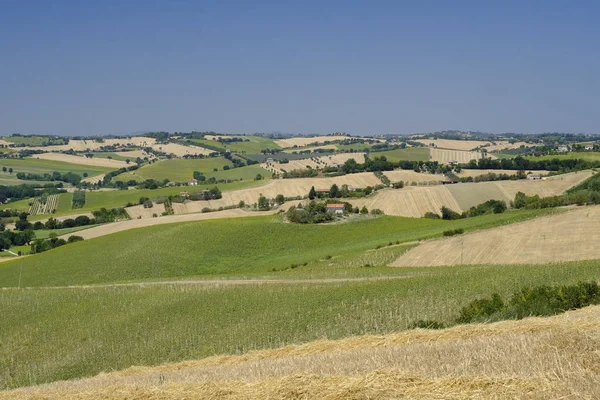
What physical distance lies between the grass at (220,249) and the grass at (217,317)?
1476 centimetres

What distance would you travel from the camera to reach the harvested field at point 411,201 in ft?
Result: 350

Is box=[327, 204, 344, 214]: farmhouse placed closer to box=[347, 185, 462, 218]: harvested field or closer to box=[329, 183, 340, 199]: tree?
box=[347, 185, 462, 218]: harvested field

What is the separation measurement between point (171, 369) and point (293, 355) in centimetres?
516

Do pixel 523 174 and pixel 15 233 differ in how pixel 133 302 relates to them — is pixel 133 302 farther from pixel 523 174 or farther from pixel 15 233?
pixel 523 174

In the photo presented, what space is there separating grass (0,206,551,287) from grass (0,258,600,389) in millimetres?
14760

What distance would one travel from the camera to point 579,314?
23625 mm

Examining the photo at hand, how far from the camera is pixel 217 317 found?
40.7m

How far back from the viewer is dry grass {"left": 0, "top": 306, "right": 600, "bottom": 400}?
39.0 ft

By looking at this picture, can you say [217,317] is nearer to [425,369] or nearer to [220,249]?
[425,369]

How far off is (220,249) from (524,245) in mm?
39017

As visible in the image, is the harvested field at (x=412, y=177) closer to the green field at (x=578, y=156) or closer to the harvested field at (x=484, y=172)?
the harvested field at (x=484, y=172)

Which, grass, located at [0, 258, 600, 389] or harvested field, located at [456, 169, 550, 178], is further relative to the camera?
harvested field, located at [456, 169, 550, 178]

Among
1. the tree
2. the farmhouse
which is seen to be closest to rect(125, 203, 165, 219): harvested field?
the tree

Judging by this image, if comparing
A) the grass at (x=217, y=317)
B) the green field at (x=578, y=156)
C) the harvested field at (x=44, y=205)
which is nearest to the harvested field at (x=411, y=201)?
the green field at (x=578, y=156)
